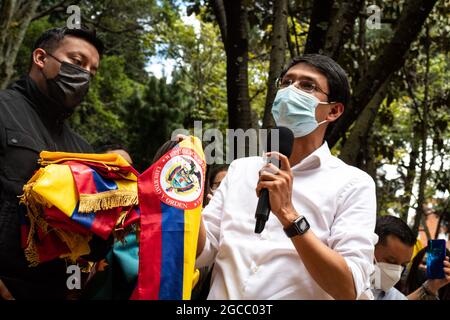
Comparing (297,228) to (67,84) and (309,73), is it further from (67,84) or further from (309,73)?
(67,84)

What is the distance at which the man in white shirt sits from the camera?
1.98 m

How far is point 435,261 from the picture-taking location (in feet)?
12.6

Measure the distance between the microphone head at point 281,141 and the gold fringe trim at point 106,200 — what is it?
1.90ft

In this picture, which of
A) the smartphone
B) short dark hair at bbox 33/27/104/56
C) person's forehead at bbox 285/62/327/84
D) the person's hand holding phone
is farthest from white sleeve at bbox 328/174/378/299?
the person's hand holding phone

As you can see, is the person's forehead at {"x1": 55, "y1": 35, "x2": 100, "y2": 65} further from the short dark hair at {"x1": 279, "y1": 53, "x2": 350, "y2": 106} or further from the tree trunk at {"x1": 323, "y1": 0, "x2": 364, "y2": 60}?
the tree trunk at {"x1": 323, "y1": 0, "x2": 364, "y2": 60}

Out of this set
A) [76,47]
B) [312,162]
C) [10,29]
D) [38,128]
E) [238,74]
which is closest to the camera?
[312,162]

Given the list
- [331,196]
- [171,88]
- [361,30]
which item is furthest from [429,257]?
[171,88]

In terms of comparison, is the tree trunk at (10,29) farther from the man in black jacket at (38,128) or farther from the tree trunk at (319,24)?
the man in black jacket at (38,128)

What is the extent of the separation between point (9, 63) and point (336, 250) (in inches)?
265

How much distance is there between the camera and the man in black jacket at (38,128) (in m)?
2.47

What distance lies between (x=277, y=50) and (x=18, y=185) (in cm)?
240

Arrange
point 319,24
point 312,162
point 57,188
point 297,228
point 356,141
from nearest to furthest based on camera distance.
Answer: point 297,228, point 57,188, point 312,162, point 319,24, point 356,141

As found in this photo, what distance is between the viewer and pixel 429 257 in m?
3.86

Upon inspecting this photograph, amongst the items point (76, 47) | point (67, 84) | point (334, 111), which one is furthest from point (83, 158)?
point (334, 111)
